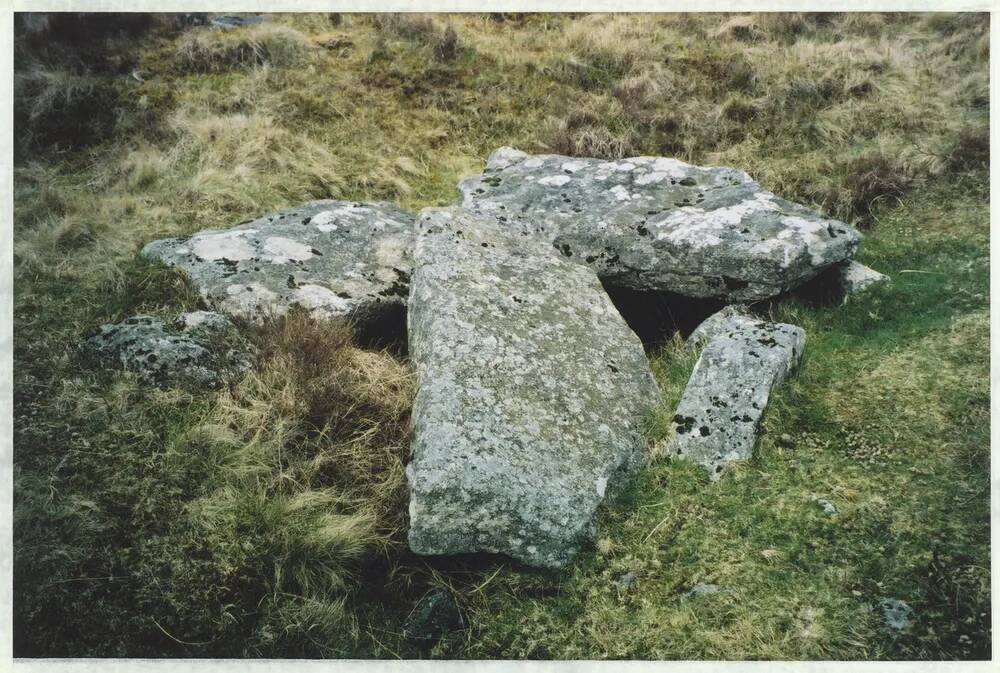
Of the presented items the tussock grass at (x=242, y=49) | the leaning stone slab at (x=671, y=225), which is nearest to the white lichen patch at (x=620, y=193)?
the leaning stone slab at (x=671, y=225)

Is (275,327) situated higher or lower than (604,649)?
higher

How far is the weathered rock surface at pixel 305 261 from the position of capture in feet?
18.0

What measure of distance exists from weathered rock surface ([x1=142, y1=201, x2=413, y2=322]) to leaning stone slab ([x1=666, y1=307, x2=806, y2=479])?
2.58m

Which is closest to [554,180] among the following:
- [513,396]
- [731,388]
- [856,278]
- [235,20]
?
[856,278]

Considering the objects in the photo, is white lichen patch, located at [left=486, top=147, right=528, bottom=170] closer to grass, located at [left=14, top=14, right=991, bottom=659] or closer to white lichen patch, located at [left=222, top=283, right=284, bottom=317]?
grass, located at [left=14, top=14, right=991, bottom=659]

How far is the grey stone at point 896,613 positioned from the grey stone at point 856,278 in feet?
9.72

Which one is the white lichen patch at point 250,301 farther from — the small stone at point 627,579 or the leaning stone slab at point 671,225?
the small stone at point 627,579

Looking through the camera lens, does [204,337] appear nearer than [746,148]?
Yes

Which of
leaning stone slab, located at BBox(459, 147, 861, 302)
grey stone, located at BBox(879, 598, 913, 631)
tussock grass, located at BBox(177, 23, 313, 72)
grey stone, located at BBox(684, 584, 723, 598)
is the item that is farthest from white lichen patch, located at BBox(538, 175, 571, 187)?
tussock grass, located at BBox(177, 23, 313, 72)

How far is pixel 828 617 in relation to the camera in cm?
338

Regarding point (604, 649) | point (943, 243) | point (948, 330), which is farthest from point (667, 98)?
point (604, 649)

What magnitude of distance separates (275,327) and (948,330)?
16.2ft

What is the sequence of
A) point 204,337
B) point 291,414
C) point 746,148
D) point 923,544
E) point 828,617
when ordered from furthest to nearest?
point 746,148
point 204,337
point 291,414
point 923,544
point 828,617

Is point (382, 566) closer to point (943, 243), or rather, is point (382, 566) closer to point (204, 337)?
point (204, 337)
